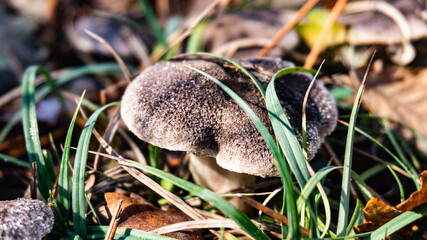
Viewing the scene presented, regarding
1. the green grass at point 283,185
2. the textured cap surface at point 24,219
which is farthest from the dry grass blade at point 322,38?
the textured cap surface at point 24,219

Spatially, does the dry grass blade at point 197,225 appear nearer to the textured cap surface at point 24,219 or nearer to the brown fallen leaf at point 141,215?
the brown fallen leaf at point 141,215

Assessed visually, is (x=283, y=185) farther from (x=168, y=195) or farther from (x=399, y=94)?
(x=399, y=94)

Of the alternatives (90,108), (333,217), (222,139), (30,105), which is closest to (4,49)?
(90,108)

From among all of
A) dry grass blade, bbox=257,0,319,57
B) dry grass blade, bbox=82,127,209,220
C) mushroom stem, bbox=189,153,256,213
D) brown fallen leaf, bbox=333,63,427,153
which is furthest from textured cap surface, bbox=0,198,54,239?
brown fallen leaf, bbox=333,63,427,153

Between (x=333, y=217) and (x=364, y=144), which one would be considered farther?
(x=364, y=144)

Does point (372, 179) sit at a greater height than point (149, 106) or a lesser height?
lesser

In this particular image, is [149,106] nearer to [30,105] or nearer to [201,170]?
[201,170]

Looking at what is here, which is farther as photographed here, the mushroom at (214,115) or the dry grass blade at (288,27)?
the dry grass blade at (288,27)

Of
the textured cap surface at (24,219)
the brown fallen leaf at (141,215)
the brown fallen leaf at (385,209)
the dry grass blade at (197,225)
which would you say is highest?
the textured cap surface at (24,219)

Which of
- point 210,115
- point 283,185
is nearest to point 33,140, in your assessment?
point 210,115
